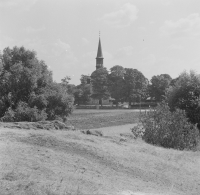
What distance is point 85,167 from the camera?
715 cm

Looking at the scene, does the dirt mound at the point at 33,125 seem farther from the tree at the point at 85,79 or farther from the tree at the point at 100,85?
the tree at the point at 85,79

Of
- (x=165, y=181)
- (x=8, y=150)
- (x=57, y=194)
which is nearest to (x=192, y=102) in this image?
(x=165, y=181)

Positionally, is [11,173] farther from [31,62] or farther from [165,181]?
[31,62]

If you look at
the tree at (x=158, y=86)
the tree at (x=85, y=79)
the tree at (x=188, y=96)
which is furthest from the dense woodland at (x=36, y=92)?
the tree at (x=85, y=79)

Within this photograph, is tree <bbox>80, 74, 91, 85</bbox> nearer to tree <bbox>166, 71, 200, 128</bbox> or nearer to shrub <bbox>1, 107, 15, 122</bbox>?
tree <bbox>166, 71, 200, 128</bbox>

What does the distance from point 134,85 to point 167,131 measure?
192ft

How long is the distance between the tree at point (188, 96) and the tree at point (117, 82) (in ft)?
177

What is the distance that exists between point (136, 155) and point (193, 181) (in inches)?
70.8

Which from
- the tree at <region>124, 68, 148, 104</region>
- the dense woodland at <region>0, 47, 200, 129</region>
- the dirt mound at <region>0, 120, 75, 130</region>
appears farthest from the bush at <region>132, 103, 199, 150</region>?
the tree at <region>124, 68, 148, 104</region>

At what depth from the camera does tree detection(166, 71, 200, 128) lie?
1733cm

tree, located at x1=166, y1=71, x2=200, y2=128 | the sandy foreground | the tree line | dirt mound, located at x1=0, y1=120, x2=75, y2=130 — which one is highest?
the tree line

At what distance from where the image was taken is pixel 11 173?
19.0ft

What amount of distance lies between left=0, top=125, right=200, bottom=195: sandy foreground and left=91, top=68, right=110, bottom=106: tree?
65177 mm

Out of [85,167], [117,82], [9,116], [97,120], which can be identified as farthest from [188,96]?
[117,82]
